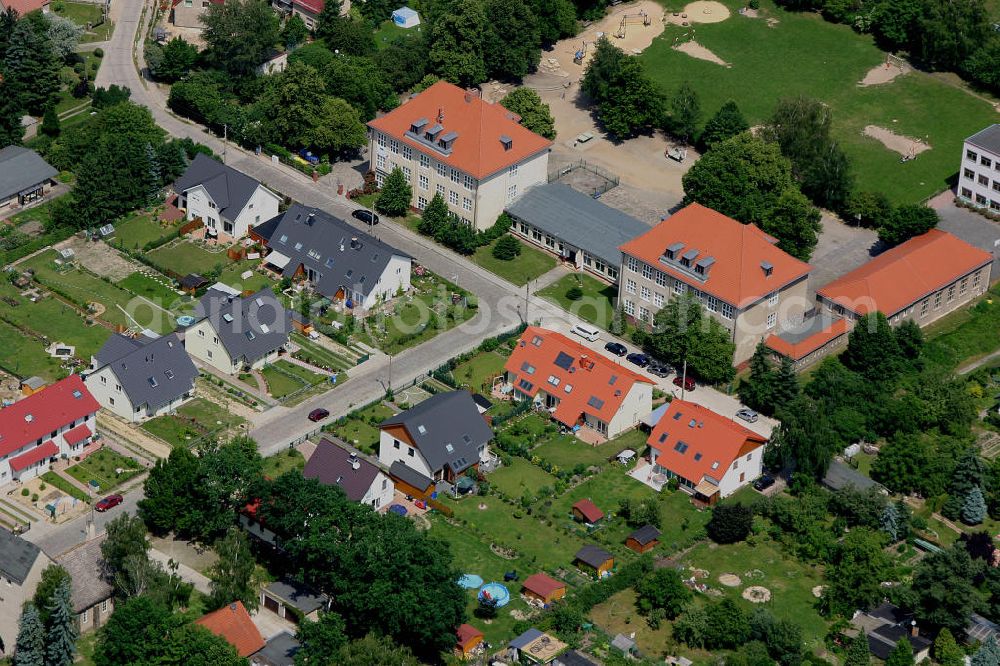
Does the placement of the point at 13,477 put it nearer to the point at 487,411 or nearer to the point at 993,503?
the point at 487,411

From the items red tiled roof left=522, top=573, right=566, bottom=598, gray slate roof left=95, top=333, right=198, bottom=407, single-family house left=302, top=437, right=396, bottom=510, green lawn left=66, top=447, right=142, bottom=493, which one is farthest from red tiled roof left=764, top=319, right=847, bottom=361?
green lawn left=66, top=447, right=142, bottom=493

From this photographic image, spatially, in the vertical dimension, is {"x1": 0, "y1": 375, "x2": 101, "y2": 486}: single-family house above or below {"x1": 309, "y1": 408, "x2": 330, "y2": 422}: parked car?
above

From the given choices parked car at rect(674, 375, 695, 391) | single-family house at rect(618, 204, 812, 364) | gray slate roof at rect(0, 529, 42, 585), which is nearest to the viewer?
gray slate roof at rect(0, 529, 42, 585)

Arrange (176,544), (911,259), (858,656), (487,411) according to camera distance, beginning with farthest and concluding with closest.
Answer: (911,259) → (487,411) → (176,544) → (858,656)

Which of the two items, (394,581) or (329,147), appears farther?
(329,147)

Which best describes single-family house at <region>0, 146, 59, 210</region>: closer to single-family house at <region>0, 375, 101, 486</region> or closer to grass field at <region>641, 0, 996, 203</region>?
single-family house at <region>0, 375, 101, 486</region>

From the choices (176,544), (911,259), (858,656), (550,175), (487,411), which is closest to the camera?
(858,656)

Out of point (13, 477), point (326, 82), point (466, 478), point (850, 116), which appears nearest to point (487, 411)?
point (466, 478)
